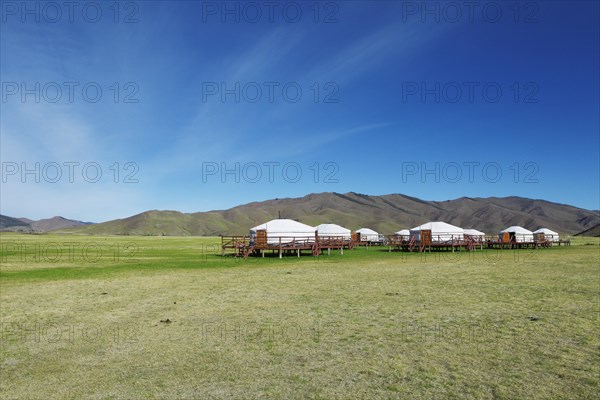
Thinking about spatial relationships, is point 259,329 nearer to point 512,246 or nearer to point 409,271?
point 409,271

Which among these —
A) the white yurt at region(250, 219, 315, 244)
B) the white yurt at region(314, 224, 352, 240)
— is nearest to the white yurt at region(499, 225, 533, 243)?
the white yurt at region(314, 224, 352, 240)

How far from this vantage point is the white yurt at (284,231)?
43.2m

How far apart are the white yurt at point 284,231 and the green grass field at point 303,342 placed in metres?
24.4

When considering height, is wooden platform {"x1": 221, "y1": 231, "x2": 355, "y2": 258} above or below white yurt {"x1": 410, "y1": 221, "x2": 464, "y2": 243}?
below

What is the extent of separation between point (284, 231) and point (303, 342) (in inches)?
1334

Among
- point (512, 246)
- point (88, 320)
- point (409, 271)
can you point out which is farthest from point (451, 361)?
point (512, 246)

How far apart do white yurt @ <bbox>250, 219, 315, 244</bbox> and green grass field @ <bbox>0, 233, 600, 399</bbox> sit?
24408mm

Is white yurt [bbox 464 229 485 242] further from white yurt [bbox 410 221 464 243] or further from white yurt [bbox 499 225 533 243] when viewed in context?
white yurt [bbox 499 225 533 243]

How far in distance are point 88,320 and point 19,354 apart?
10.6 ft

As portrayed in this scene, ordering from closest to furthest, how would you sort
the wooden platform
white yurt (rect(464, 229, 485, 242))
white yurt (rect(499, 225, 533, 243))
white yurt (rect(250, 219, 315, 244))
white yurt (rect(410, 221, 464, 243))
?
the wooden platform
white yurt (rect(250, 219, 315, 244))
white yurt (rect(410, 221, 464, 243))
white yurt (rect(464, 229, 485, 242))
white yurt (rect(499, 225, 533, 243))

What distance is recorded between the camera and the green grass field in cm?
704

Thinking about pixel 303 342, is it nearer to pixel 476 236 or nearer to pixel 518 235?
pixel 476 236

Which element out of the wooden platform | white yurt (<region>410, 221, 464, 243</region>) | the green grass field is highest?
white yurt (<region>410, 221, 464, 243</region>)

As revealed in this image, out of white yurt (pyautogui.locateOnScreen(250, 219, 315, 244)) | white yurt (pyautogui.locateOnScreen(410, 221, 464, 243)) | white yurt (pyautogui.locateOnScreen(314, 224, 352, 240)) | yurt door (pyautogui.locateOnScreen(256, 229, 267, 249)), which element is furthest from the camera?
white yurt (pyautogui.locateOnScreen(314, 224, 352, 240))
